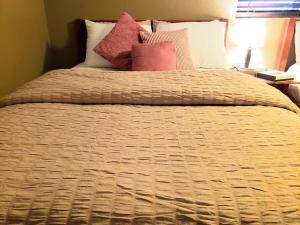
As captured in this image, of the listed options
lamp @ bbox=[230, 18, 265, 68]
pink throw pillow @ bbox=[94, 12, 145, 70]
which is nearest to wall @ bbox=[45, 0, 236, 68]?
lamp @ bbox=[230, 18, 265, 68]

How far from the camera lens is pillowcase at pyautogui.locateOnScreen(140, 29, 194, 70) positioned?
2.06m

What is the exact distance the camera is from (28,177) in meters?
0.77

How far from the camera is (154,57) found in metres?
1.93

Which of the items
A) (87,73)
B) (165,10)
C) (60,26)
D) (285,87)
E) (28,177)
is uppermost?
(165,10)

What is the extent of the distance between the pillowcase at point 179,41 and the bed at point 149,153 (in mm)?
571

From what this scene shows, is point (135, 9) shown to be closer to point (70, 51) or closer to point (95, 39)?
point (95, 39)

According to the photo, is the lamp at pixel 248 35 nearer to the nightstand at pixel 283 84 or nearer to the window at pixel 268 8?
the window at pixel 268 8

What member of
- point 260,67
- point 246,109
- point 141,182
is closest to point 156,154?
point 141,182

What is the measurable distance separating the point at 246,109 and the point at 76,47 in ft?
7.02

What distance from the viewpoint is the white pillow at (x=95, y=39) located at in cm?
228

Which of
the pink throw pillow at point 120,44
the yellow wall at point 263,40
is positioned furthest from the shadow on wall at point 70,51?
the yellow wall at point 263,40

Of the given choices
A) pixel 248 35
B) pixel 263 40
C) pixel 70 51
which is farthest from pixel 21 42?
pixel 263 40

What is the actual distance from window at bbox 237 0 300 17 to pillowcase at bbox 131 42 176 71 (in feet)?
3.80

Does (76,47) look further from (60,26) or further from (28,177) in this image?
(28,177)
